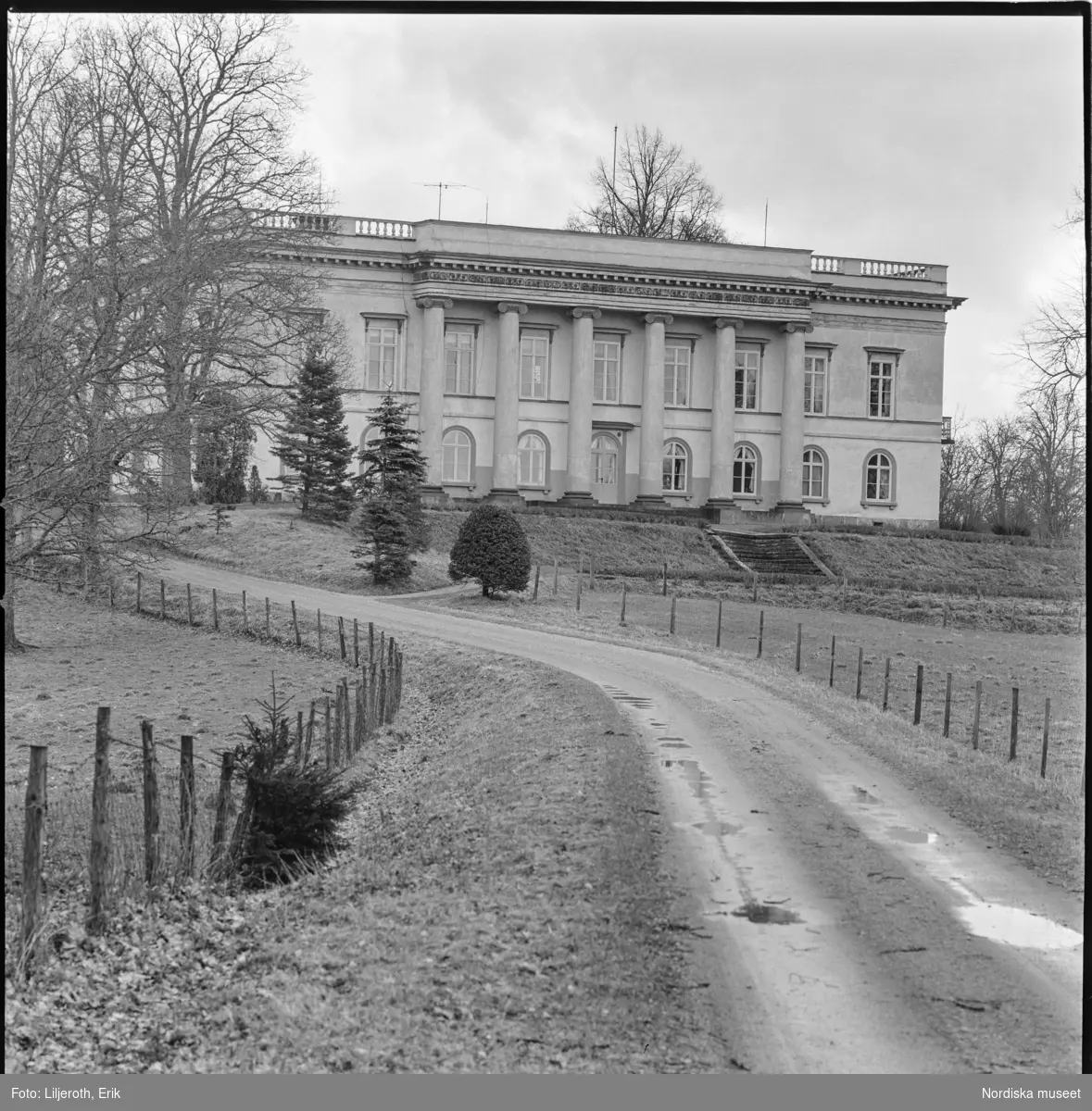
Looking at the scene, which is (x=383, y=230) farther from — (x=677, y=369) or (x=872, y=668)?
(x=872, y=668)

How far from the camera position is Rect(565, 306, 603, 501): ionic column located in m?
37.8

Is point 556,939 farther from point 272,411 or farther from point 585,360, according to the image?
point 585,360

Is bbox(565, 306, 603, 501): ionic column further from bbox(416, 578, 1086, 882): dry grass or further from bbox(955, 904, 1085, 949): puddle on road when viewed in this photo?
bbox(955, 904, 1085, 949): puddle on road

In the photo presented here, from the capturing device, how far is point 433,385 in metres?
36.6

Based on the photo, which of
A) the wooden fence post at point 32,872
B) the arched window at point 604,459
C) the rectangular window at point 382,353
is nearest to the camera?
the wooden fence post at point 32,872

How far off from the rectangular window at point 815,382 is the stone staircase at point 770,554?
1339 cm

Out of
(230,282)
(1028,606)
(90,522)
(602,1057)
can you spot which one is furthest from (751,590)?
(602,1057)

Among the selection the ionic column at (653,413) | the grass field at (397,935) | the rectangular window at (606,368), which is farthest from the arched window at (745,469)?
the grass field at (397,935)

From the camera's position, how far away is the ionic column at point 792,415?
37625 mm

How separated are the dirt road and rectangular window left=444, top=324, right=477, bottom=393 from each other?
2725cm

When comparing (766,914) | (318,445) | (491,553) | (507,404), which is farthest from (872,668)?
(507,404)

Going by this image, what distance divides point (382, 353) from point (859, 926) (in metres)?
31.0

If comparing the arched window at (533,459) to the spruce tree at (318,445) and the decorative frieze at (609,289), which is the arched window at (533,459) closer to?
the decorative frieze at (609,289)

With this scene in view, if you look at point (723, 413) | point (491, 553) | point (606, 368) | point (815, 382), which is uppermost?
point (606, 368)
